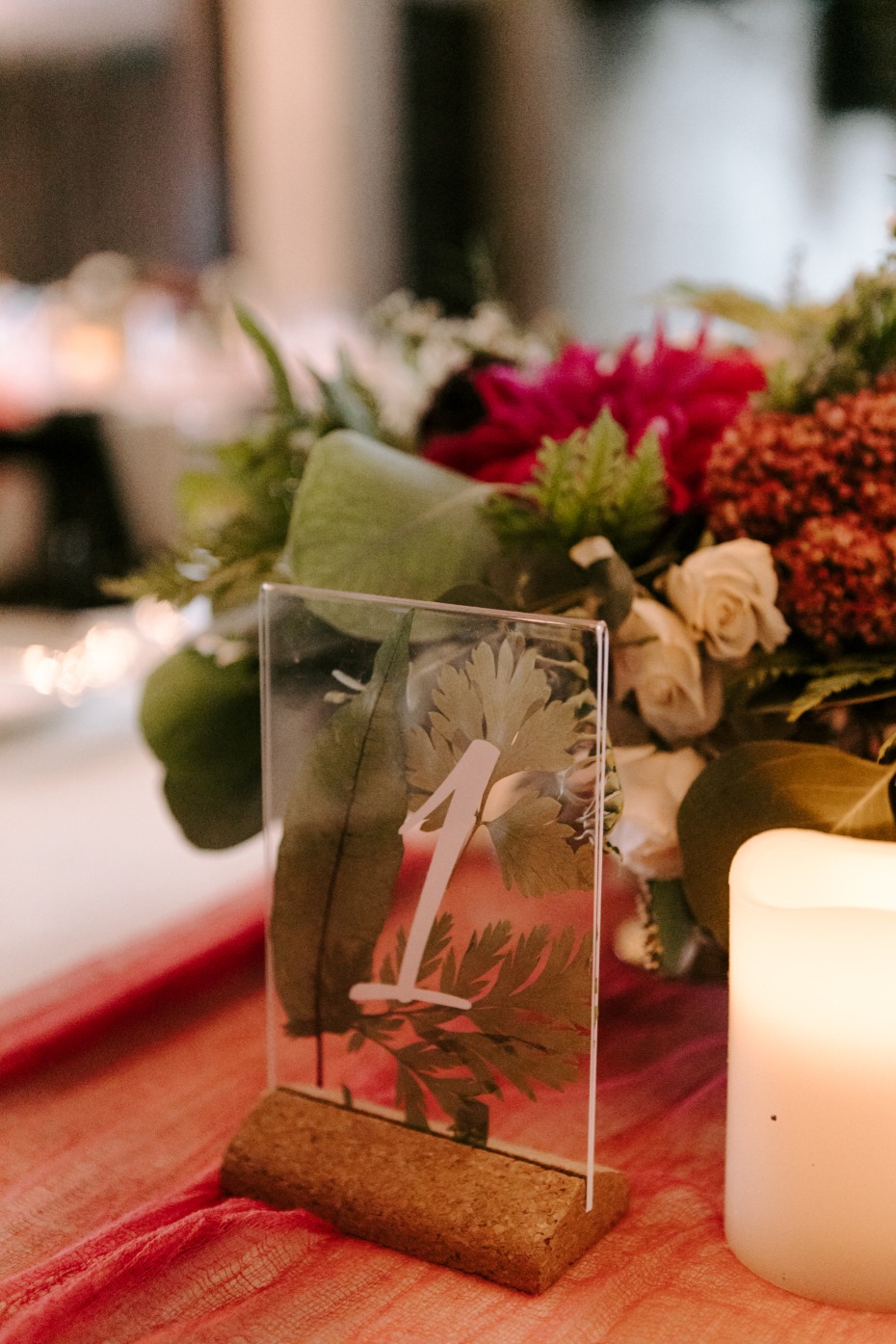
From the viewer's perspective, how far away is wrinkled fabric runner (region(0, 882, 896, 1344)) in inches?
13.0

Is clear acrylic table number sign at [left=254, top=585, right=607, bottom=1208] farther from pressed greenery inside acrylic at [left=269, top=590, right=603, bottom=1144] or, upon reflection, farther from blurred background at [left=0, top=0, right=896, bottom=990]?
blurred background at [left=0, top=0, right=896, bottom=990]

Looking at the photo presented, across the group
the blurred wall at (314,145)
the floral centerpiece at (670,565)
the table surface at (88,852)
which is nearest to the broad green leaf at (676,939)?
the floral centerpiece at (670,565)

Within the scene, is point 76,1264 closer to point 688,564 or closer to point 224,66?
point 688,564

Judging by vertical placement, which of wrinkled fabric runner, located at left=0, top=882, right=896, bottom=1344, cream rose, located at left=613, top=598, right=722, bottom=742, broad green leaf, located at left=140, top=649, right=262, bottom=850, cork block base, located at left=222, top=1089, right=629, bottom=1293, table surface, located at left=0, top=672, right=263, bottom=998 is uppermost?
cream rose, located at left=613, top=598, right=722, bottom=742

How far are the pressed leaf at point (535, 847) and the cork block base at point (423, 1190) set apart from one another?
0.09 metres

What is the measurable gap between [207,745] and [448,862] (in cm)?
16

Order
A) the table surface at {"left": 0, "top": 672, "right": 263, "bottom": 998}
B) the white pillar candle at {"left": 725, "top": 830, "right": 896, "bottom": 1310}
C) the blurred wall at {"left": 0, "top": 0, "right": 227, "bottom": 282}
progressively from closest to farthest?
1. the white pillar candle at {"left": 725, "top": 830, "right": 896, "bottom": 1310}
2. the table surface at {"left": 0, "top": 672, "right": 263, "bottom": 998}
3. the blurred wall at {"left": 0, "top": 0, "right": 227, "bottom": 282}

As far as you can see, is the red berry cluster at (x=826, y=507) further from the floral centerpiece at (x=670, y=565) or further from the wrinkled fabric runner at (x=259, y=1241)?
the wrinkled fabric runner at (x=259, y=1241)

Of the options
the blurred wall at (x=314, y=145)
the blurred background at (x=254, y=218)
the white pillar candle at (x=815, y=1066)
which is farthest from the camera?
the blurred wall at (x=314, y=145)

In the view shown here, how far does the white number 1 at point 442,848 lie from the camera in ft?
1.15

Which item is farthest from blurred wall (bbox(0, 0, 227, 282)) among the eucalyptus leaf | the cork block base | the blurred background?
the cork block base

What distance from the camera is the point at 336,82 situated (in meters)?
2.46

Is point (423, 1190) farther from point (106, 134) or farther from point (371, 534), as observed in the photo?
point (106, 134)

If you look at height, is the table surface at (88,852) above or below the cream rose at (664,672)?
below
